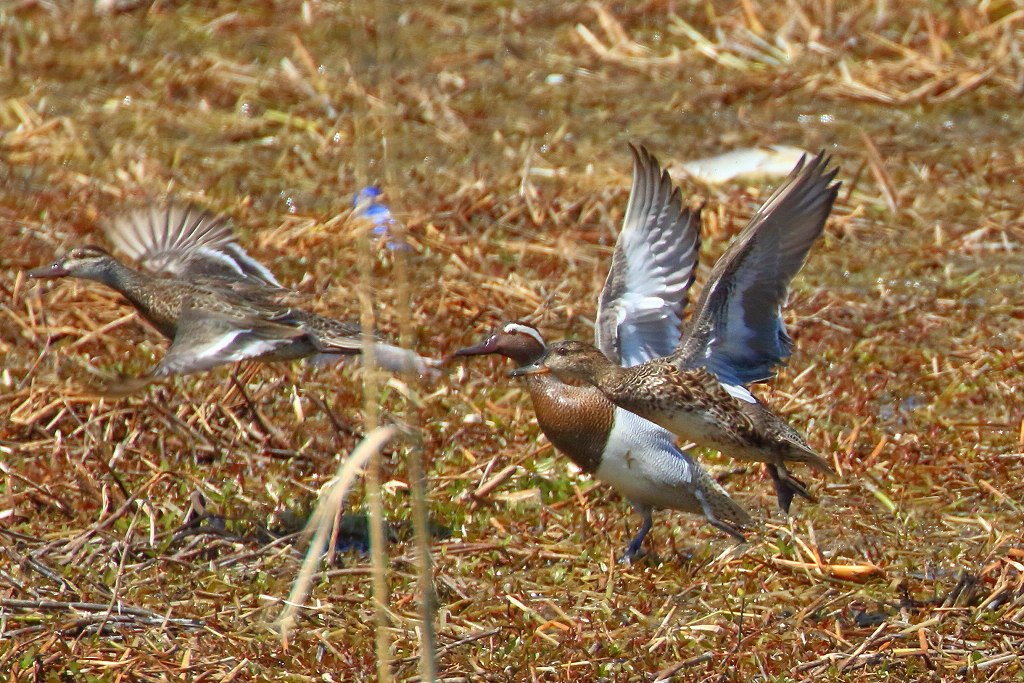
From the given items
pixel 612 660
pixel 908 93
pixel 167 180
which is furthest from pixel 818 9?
pixel 612 660

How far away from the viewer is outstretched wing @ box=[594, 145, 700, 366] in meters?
5.96

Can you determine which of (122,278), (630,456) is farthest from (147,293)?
(630,456)

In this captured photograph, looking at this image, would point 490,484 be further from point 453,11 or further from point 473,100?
point 453,11

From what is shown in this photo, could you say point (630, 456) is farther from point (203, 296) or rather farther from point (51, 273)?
point (51, 273)

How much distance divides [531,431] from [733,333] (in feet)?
3.67

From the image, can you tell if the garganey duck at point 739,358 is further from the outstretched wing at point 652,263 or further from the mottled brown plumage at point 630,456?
the outstretched wing at point 652,263

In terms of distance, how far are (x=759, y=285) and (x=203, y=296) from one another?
218 centimetres

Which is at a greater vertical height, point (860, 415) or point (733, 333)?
point (733, 333)

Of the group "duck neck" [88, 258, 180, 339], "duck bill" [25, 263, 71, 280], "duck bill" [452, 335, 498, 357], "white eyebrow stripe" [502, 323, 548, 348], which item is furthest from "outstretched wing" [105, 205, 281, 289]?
"white eyebrow stripe" [502, 323, 548, 348]

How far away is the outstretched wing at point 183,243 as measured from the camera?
270 inches

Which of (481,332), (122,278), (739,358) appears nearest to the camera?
(739,358)

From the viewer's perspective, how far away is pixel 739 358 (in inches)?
228

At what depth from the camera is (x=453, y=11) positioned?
37.8 ft

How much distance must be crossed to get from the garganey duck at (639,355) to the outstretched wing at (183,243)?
1449 millimetres
